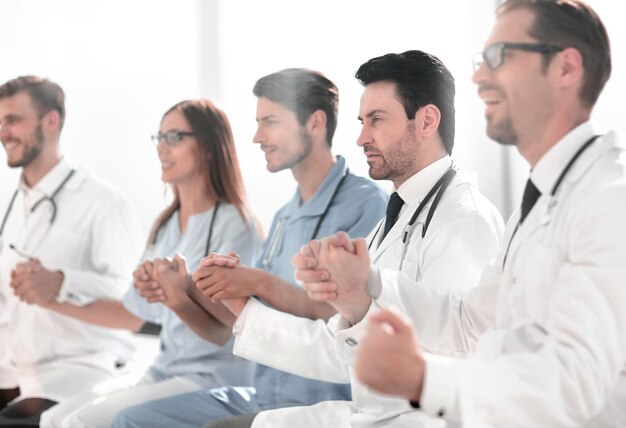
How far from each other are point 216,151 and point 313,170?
0.46 m

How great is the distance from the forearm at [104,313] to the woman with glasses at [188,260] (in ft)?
0.22

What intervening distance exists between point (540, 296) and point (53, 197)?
2461mm

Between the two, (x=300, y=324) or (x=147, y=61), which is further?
(x=147, y=61)

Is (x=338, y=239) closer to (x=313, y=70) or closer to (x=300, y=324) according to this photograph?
(x=300, y=324)

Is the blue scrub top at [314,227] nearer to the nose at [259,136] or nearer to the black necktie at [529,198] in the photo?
the nose at [259,136]

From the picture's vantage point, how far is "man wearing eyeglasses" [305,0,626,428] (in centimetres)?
133

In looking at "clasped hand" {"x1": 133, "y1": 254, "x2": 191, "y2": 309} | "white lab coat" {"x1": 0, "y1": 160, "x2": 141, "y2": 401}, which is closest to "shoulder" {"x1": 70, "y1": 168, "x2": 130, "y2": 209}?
"white lab coat" {"x1": 0, "y1": 160, "x2": 141, "y2": 401}

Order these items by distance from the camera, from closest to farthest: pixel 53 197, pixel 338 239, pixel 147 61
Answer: pixel 338 239, pixel 53 197, pixel 147 61

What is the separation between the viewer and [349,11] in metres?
3.25

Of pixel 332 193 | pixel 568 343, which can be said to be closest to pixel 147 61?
pixel 332 193

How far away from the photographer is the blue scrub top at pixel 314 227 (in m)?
2.52

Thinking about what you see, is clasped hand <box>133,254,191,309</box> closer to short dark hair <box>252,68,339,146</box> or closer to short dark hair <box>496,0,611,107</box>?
short dark hair <box>252,68,339,146</box>

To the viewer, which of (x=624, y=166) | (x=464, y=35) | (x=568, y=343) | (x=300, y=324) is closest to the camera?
(x=568, y=343)

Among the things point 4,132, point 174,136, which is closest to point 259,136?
point 174,136
